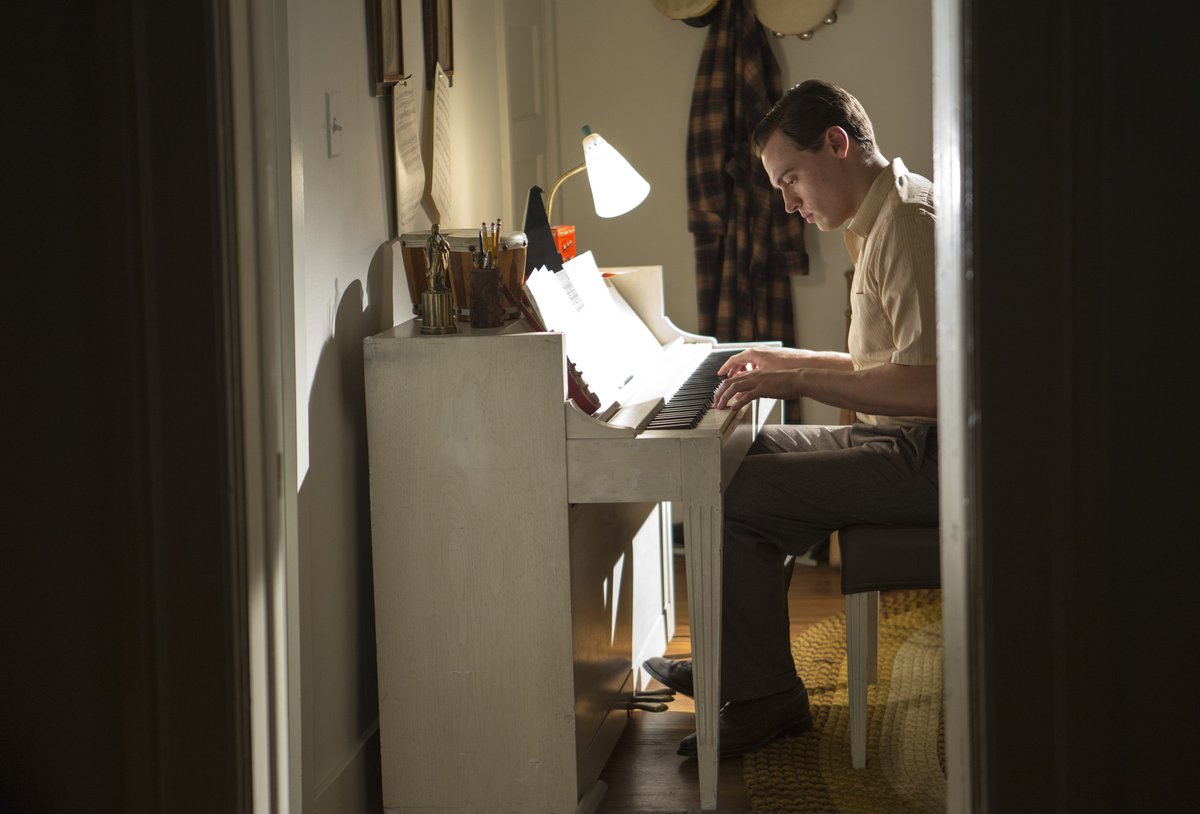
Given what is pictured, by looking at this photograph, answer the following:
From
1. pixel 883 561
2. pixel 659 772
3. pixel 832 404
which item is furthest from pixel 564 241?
pixel 659 772

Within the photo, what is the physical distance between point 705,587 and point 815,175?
3.08 ft

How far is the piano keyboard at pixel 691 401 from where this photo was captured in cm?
248

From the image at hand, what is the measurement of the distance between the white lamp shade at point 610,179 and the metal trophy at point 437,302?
0.70 metres

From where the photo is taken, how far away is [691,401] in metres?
2.67

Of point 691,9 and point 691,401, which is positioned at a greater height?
point 691,9

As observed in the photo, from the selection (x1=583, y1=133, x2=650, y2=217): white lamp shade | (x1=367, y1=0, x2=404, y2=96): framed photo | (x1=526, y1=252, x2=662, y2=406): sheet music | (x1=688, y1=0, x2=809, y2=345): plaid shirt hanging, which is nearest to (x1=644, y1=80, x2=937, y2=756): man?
(x1=526, y1=252, x2=662, y2=406): sheet music

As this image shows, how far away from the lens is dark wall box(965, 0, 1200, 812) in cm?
155

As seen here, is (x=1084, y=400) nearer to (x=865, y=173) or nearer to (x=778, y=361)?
(x=865, y=173)

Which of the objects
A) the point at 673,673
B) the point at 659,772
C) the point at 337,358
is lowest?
the point at 659,772

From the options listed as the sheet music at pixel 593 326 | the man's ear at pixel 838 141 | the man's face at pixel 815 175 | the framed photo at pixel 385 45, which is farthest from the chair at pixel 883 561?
the framed photo at pixel 385 45

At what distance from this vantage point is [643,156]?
14.4 feet

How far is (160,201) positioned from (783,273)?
110 inches

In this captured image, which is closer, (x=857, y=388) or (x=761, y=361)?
(x=857, y=388)

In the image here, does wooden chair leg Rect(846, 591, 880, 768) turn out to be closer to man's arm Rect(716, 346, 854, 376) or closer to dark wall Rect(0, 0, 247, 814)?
man's arm Rect(716, 346, 854, 376)
